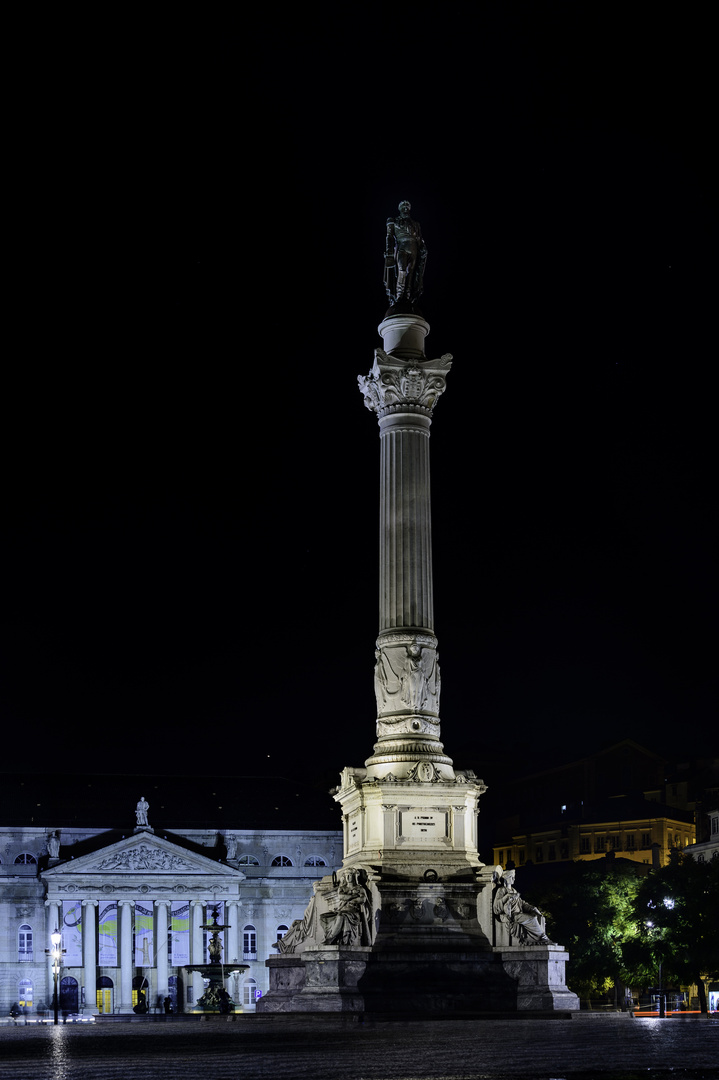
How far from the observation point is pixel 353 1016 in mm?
30734

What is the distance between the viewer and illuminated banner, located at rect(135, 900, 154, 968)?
385 feet

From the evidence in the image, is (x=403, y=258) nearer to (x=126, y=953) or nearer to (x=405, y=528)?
(x=405, y=528)

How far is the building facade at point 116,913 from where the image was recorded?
11475 centimetres

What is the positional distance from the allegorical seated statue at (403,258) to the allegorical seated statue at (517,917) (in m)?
16.1

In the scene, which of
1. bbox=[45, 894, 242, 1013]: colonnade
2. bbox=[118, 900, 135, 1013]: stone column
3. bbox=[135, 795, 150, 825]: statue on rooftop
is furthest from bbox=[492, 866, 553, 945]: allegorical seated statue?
bbox=[135, 795, 150, 825]: statue on rooftop

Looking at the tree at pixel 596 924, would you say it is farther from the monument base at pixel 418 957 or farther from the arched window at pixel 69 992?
the monument base at pixel 418 957

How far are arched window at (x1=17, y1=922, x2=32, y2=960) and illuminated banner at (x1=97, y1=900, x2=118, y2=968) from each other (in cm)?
536

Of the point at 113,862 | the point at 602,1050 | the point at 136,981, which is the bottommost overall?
the point at 136,981

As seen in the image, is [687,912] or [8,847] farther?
[8,847]

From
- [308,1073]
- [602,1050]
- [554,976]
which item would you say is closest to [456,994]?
[554,976]

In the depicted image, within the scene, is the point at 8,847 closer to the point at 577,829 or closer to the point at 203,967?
the point at 577,829

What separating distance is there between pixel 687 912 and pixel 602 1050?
55395 millimetres

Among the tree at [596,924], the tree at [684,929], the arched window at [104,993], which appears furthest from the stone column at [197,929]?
the tree at [684,929]

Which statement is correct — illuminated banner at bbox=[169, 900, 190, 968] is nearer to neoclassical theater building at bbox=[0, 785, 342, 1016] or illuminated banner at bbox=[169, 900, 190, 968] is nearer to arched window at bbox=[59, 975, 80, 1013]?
neoclassical theater building at bbox=[0, 785, 342, 1016]
